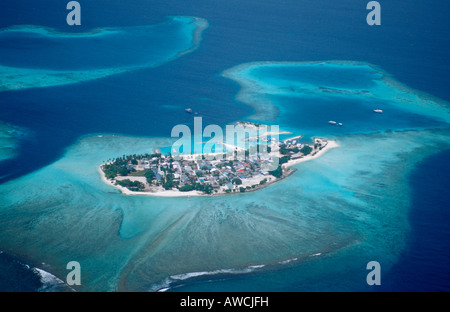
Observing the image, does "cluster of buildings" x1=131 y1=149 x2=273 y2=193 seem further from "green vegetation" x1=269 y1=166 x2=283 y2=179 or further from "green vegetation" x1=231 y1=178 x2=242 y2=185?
"green vegetation" x1=269 y1=166 x2=283 y2=179

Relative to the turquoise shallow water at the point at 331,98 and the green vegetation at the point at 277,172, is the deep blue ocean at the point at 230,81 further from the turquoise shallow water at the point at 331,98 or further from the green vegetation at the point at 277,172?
the green vegetation at the point at 277,172

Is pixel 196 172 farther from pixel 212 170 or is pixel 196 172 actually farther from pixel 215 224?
pixel 215 224

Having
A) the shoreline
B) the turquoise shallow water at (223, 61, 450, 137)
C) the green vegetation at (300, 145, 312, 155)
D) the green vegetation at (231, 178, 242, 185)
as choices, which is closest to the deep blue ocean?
the turquoise shallow water at (223, 61, 450, 137)

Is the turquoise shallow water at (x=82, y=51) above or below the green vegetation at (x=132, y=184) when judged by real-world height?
above

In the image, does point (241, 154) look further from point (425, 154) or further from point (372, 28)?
point (372, 28)

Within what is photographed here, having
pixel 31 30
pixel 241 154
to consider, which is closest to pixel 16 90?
pixel 31 30

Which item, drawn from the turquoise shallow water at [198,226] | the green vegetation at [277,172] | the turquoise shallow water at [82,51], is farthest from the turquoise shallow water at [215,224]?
the turquoise shallow water at [82,51]
